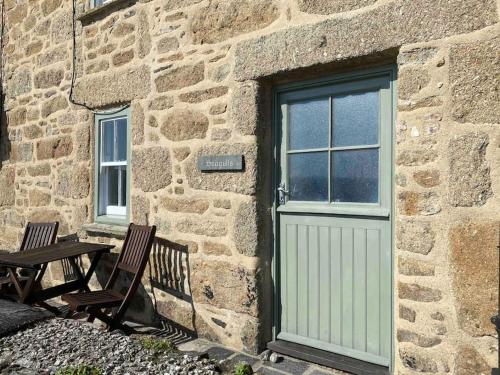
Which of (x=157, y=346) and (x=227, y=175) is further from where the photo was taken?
(x=227, y=175)

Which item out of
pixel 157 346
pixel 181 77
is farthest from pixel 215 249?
pixel 181 77

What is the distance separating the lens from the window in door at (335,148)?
10.2 ft

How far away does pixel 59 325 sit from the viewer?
3.32 m

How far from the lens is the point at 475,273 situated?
2.48 metres

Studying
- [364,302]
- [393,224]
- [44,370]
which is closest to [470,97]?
[393,224]

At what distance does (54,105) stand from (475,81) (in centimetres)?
460

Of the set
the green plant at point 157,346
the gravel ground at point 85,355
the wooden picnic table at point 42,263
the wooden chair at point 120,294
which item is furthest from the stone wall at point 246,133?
the gravel ground at point 85,355

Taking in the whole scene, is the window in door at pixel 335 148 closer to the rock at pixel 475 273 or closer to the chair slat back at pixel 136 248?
the rock at pixel 475 273

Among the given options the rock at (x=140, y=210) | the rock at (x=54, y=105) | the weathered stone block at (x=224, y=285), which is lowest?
the weathered stone block at (x=224, y=285)

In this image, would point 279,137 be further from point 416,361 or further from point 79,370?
point 79,370

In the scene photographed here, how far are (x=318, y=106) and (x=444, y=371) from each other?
1987 millimetres

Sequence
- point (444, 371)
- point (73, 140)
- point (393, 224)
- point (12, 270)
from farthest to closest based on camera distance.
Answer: point (73, 140) < point (12, 270) < point (393, 224) < point (444, 371)

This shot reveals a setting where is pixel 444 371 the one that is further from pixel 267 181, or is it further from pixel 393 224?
pixel 267 181

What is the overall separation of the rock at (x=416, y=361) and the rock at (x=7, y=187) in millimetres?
5263
